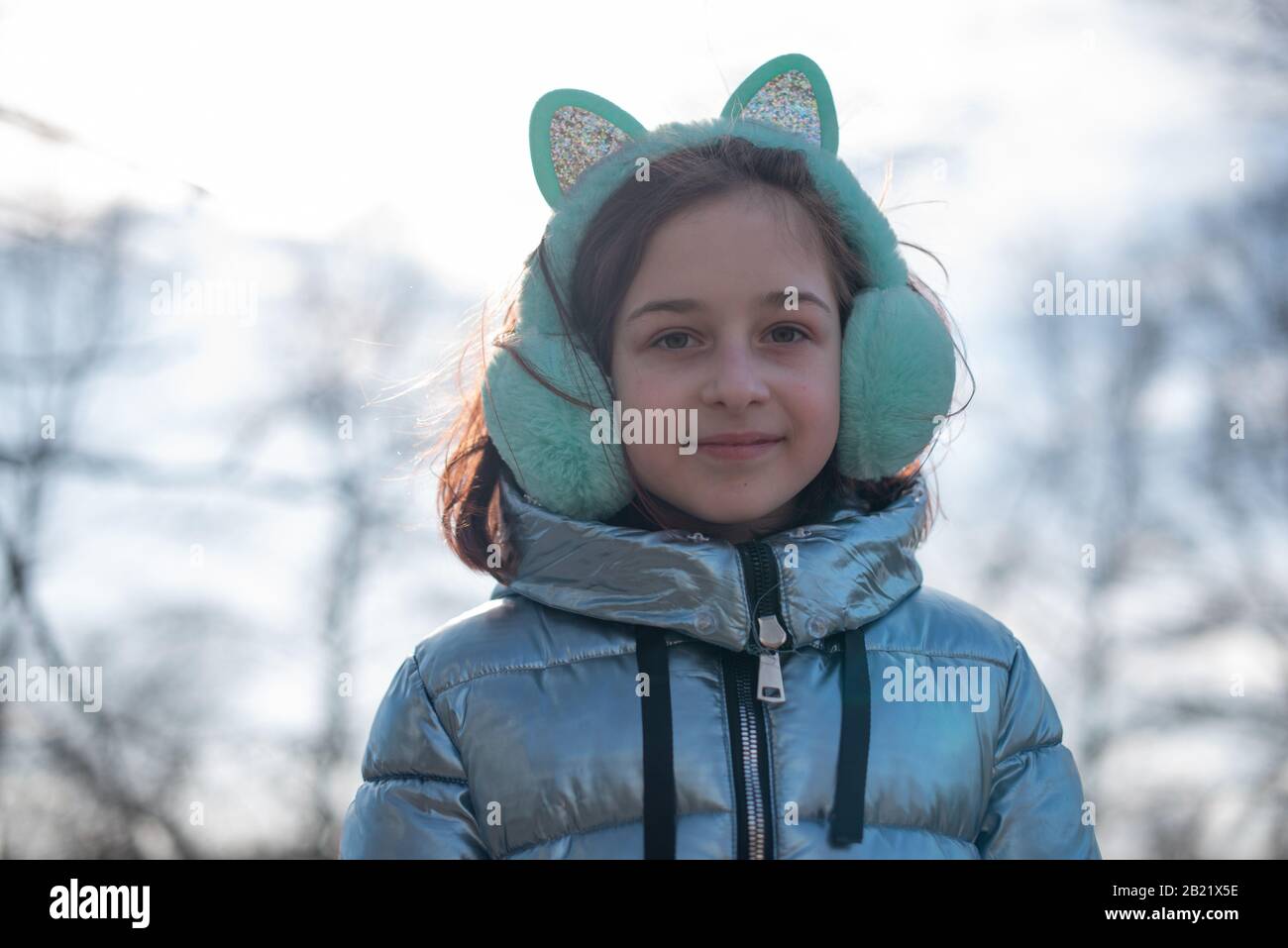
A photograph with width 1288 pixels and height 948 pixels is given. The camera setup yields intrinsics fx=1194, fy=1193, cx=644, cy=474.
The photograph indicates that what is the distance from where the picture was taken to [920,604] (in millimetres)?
2020

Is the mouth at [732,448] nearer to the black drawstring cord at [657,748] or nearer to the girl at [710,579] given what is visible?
the girl at [710,579]

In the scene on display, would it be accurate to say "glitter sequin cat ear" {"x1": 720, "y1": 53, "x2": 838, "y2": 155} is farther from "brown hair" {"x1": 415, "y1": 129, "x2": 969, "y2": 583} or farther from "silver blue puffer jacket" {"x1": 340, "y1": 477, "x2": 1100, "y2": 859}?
"silver blue puffer jacket" {"x1": 340, "y1": 477, "x2": 1100, "y2": 859}

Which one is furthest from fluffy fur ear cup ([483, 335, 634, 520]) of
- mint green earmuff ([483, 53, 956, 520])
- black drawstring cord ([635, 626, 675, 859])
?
black drawstring cord ([635, 626, 675, 859])

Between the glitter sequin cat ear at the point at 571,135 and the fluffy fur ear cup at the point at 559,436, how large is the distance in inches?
12.6

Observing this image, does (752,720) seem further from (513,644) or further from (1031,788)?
(1031,788)

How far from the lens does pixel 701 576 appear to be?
181 centimetres

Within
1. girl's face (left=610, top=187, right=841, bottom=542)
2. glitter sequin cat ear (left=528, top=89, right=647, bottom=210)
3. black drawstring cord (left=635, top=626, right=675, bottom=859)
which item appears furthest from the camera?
glitter sequin cat ear (left=528, top=89, right=647, bottom=210)

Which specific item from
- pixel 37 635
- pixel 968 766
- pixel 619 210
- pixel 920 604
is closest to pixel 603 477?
pixel 619 210

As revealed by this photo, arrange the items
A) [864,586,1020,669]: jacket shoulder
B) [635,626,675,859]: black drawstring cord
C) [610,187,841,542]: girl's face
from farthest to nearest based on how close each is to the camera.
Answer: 1. [864,586,1020,669]: jacket shoulder
2. [610,187,841,542]: girl's face
3. [635,626,675,859]: black drawstring cord

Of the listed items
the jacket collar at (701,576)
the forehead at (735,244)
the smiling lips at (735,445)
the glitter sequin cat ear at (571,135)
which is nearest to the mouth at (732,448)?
the smiling lips at (735,445)

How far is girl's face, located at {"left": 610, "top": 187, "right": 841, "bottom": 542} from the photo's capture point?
1841mm

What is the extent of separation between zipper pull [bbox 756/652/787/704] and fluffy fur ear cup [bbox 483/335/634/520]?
1.16 ft
